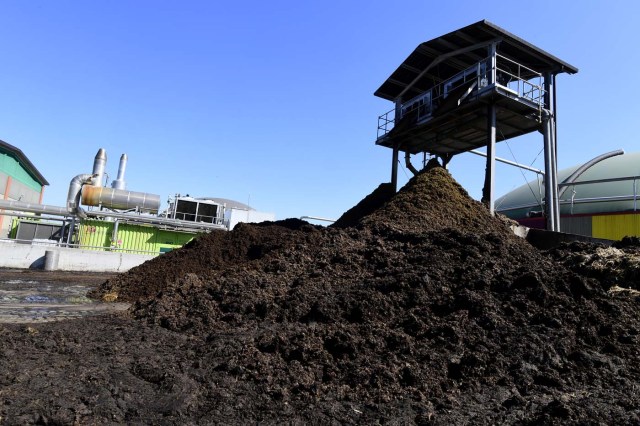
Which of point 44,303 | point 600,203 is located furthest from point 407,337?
point 600,203

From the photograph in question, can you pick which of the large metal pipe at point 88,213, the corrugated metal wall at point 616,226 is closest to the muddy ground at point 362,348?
the corrugated metal wall at point 616,226

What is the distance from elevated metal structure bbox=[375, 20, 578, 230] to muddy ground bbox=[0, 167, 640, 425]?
7.01 metres

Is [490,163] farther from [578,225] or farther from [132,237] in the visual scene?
[132,237]

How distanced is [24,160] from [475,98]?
138ft

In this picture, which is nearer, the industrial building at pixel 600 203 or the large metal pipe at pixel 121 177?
the industrial building at pixel 600 203

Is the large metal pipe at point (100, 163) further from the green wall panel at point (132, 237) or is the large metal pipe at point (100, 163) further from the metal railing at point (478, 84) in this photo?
the metal railing at point (478, 84)

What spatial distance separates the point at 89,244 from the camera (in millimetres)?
20766

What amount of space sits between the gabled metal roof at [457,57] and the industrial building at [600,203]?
329 inches

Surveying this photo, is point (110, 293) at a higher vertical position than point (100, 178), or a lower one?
lower

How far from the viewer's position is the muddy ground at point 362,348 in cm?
334

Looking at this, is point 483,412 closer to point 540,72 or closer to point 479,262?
point 479,262

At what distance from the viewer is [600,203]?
2245 centimetres

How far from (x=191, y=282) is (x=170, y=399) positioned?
4.41 m

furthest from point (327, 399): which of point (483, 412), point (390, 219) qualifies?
point (390, 219)
